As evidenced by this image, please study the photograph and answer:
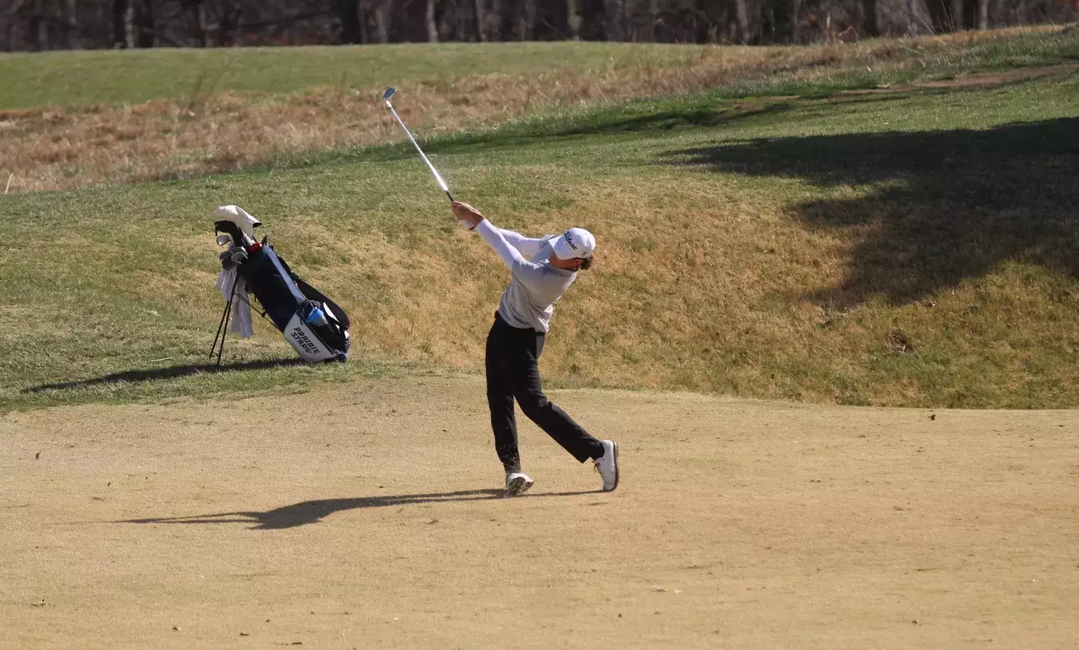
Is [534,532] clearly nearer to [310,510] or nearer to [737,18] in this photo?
[310,510]

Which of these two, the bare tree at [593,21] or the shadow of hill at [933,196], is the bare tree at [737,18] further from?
the shadow of hill at [933,196]

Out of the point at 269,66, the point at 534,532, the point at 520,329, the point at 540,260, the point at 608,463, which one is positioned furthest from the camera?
the point at 269,66

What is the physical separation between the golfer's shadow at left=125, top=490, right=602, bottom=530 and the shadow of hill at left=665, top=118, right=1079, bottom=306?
31.8 ft

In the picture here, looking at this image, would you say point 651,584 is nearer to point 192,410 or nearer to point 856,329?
point 192,410

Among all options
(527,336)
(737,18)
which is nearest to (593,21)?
(737,18)

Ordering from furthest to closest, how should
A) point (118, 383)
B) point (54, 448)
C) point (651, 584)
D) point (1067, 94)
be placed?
point (1067, 94)
point (118, 383)
point (54, 448)
point (651, 584)

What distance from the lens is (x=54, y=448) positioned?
38.0 feet

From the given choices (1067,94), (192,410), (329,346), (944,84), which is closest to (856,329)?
(329,346)

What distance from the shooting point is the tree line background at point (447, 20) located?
178 feet

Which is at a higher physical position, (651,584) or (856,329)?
(651,584)

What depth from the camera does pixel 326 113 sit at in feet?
120

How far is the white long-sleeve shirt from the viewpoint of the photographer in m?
9.12

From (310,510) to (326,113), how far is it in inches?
1110

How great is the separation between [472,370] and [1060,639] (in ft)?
27.6
